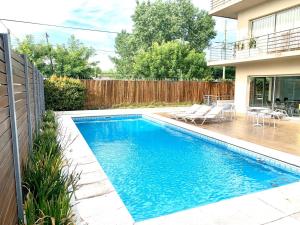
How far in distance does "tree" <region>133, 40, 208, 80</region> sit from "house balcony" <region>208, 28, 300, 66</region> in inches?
281

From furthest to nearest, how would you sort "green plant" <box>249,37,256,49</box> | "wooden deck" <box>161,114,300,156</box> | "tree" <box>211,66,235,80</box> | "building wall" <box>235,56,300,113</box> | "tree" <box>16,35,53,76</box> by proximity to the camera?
"tree" <box>211,66,235,80</box> → "tree" <box>16,35,53,76</box> → "green plant" <box>249,37,256,49</box> → "building wall" <box>235,56,300,113</box> → "wooden deck" <box>161,114,300,156</box>

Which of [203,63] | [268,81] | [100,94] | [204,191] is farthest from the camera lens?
[203,63]

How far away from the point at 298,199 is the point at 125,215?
2902 millimetres

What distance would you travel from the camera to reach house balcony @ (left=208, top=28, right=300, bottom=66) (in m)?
13.0

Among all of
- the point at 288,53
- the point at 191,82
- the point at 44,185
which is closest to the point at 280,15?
the point at 288,53

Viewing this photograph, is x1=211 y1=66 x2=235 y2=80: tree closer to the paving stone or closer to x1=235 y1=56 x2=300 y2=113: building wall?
x1=235 y1=56 x2=300 y2=113: building wall

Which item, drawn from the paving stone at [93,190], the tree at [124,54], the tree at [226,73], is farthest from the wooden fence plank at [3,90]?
the tree at [124,54]

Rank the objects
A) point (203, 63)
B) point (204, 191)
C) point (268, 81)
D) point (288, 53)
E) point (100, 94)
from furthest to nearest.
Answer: point (203, 63) → point (100, 94) → point (268, 81) → point (288, 53) → point (204, 191)

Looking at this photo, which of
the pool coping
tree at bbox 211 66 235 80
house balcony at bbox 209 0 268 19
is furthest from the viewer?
tree at bbox 211 66 235 80

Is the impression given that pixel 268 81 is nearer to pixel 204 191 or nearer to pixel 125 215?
pixel 204 191

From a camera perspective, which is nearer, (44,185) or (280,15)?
(44,185)

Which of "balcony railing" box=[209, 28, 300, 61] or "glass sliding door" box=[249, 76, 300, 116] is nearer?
"balcony railing" box=[209, 28, 300, 61]

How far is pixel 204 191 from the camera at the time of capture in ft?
18.4

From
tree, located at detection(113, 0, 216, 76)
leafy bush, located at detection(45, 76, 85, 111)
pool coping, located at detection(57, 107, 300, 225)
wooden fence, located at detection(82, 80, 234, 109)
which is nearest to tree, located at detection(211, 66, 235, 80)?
tree, located at detection(113, 0, 216, 76)
